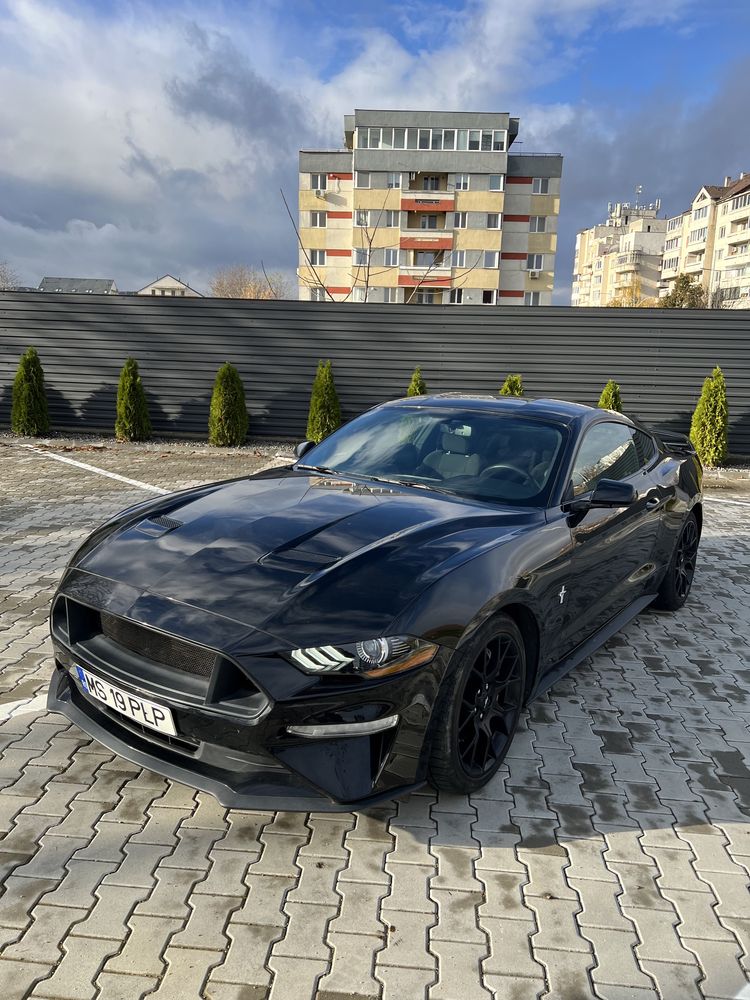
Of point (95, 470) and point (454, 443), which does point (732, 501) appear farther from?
point (95, 470)

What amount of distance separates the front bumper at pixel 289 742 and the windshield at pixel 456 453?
4.40ft

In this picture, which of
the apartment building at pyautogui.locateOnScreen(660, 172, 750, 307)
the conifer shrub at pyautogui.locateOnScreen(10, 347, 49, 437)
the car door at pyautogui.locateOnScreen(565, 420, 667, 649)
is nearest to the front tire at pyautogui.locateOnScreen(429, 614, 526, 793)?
the car door at pyautogui.locateOnScreen(565, 420, 667, 649)

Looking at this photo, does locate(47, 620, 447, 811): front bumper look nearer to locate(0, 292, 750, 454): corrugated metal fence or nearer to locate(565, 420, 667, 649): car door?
locate(565, 420, 667, 649): car door

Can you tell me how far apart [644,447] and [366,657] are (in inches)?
130

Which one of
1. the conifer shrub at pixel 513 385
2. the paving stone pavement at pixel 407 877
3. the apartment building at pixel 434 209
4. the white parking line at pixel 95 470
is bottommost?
the white parking line at pixel 95 470

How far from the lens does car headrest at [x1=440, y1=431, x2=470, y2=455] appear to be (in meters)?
3.86

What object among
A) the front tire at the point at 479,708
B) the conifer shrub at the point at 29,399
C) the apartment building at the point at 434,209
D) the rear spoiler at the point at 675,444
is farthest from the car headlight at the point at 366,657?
the apartment building at the point at 434,209

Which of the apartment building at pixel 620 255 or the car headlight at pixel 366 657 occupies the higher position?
the apartment building at pixel 620 255

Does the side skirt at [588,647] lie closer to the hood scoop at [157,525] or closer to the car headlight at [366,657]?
the car headlight at [366,657]

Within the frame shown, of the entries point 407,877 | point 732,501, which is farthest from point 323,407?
point 407,877

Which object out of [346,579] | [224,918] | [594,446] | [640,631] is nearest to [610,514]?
[594,446]

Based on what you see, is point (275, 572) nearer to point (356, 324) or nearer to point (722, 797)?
point (722, 797)

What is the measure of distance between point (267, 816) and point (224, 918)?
1.73ft

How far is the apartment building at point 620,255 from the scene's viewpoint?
100750mm
